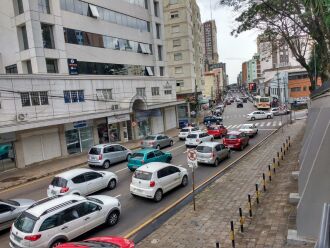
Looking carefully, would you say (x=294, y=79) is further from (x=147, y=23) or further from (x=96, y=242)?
(x=96, y=242)

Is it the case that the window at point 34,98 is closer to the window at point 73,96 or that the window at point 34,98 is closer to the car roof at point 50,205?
the window at point 73,96

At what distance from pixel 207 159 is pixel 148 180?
7.40 meters

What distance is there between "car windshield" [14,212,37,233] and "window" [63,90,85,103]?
18.1 meters

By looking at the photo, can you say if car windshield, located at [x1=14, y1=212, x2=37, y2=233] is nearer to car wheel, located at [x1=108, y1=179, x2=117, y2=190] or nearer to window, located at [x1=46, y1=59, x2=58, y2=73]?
car wheel, located at [x1=108, y1=179, x2=117, y2=190]

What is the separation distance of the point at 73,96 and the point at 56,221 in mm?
Answer: 19233

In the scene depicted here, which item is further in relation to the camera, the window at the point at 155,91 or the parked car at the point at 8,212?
the window at the point at 155,91

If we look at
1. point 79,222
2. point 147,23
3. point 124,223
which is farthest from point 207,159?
point 147,23

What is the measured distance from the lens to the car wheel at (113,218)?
1107 cm

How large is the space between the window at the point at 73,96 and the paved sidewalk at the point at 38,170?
5.17m

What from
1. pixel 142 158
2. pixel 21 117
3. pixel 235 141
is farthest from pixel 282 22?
pixel 21 117

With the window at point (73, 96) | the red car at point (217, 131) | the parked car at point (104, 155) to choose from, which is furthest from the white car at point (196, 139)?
the window at point (73, 96)

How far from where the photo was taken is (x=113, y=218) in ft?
36.9

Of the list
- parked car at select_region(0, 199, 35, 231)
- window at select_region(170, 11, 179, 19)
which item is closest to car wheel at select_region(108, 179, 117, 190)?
parked car at select_region(0, 199, 35, 231)

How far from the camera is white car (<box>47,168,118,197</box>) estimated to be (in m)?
13.5
